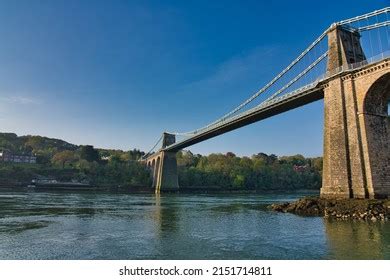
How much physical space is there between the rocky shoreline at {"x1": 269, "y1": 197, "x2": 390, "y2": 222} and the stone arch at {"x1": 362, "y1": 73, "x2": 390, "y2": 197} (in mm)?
1552

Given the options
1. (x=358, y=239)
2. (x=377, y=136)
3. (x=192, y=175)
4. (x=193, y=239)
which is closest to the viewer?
(x=358, y=239)

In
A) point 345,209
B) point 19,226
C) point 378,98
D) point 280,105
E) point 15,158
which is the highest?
point 15,158

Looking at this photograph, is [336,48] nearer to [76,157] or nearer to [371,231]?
[371,231]

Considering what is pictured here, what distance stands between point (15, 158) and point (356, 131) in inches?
3220

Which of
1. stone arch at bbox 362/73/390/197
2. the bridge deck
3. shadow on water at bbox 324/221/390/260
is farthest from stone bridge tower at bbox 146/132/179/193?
shadow on water at bbox 324/221/390/260

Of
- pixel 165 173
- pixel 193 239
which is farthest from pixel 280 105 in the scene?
pixel 165 173

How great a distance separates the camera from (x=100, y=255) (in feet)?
32.1

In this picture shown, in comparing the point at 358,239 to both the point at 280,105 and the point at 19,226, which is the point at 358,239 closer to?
the point at 19,226

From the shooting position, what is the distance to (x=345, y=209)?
59.4 ft

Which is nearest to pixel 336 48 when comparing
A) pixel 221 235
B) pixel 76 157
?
pixel 221 235

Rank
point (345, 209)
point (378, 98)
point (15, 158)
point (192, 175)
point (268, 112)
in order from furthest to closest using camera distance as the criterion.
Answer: point (15, 158), point (192, 175), point (268, 112), point (378, 98), point (345, 209)

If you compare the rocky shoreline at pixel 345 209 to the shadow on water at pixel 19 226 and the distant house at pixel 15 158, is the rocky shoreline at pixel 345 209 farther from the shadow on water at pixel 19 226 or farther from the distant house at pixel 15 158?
the distant house at pixel 15 158

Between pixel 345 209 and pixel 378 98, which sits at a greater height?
pixel 378 98
